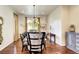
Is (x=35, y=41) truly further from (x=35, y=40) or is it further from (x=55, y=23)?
(x=55, y=23)

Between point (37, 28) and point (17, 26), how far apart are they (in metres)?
0.42

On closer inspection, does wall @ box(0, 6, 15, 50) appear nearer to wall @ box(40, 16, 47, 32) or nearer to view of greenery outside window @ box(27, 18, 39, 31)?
view of greenery outside window @ box(27, 18, 39, 31)

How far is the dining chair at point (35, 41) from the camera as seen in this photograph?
2.23 metres

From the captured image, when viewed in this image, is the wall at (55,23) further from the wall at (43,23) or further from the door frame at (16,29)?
the door frame at (16,29)

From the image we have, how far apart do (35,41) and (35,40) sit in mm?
31

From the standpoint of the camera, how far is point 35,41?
227 centimetres

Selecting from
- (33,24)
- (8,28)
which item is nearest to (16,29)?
(8,28)

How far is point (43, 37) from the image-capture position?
2.24m

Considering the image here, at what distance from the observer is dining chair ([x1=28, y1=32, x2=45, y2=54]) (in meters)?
2.23
